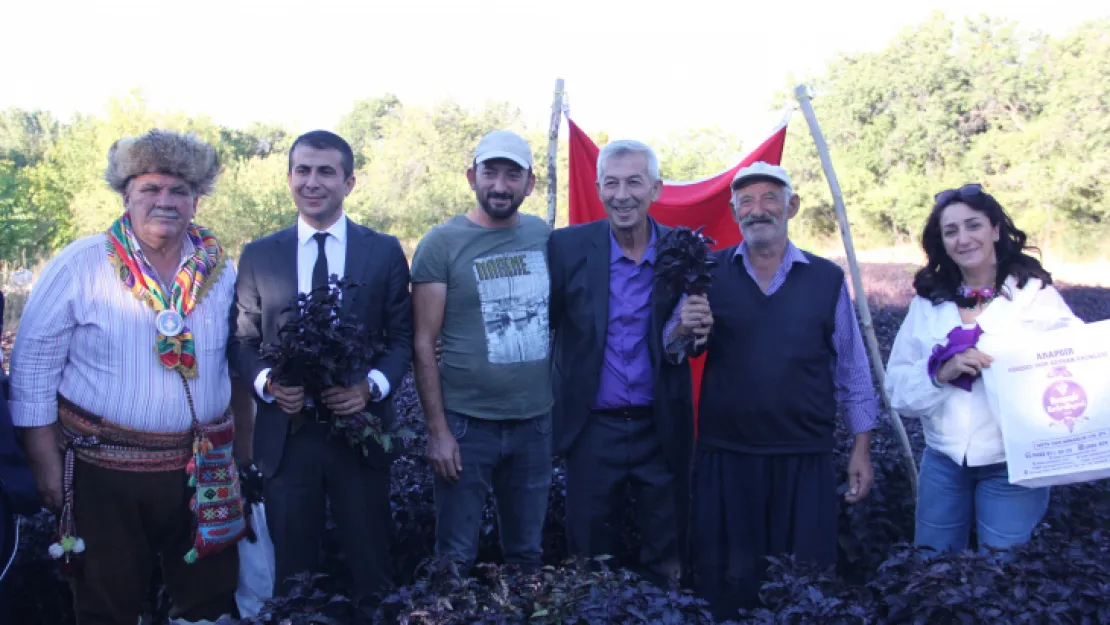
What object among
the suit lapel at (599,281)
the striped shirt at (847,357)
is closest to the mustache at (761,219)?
the striped shirt at (847,357)

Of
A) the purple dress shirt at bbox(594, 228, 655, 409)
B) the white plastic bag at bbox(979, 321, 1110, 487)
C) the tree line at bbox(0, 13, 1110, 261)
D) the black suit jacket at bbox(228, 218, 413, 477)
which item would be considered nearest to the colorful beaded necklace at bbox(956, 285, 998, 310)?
the white plastic bag at bbox(979, 321, 1110, 487)

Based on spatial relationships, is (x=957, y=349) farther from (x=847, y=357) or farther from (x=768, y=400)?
(x=768, y=400)

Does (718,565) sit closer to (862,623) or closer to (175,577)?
(862,623)

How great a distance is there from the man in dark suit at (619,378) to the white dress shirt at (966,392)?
94 centimetres

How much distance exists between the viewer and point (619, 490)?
154 inches

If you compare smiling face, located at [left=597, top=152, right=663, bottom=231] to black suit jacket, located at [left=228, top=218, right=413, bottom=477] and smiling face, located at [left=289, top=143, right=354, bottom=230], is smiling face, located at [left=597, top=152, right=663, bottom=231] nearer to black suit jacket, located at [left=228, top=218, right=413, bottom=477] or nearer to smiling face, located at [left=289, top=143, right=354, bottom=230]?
black suit jacket, located at [left=228, top=218, right=413, bottom=477]

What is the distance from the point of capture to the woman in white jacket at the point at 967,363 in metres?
3.47

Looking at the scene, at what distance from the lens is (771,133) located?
531 cm

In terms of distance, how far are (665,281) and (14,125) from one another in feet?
306

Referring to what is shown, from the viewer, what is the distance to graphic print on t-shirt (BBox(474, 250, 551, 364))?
369 centimetres

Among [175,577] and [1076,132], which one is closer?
[175,577]

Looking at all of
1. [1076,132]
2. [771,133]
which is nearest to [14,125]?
[1076,132]

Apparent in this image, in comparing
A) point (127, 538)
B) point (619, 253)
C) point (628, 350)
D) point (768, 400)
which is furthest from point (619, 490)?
point (127, 538)

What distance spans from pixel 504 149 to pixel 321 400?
4.15ft
